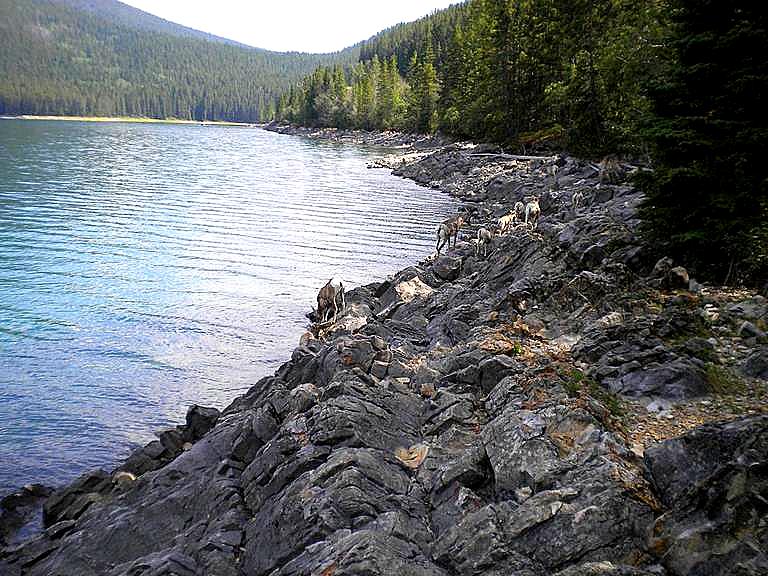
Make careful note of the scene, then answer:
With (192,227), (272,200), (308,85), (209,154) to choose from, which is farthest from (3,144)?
(308,85)

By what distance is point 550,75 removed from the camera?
179 feet

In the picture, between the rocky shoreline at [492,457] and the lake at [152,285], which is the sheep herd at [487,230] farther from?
the rocky shoreline at [492,457]

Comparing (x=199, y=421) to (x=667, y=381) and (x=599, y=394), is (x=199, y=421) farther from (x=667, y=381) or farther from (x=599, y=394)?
(x=667, y=381)

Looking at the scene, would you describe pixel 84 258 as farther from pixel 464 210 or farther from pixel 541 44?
pixel 541 44

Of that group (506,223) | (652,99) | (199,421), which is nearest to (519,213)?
(506,223)

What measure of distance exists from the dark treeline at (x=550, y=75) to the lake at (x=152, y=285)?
12055mm

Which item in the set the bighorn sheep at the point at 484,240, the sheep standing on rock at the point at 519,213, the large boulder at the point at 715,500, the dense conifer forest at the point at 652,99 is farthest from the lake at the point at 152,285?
the large boulder at the point at 715,500

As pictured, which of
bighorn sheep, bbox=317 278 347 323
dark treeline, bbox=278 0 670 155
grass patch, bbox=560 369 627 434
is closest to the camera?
grass patch, bbox=560 369 627 434

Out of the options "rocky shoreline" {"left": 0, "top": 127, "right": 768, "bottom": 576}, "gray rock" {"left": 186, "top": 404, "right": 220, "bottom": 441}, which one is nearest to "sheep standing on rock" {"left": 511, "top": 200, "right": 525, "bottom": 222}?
"rocky shoreline" {"left": 0, "top": 127, "right": 768, "bottom": 576}

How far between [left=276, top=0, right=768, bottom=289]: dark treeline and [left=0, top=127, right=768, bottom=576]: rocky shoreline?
120 centimetres

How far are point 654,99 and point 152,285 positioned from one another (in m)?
21.5

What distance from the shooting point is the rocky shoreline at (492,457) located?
21.4ft

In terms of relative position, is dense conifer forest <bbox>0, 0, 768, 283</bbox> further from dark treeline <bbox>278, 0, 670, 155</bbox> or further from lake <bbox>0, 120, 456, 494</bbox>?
lake <bbox>0, 120, 456, 494</bbox>

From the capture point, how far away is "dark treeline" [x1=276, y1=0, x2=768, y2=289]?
11.4 meters
